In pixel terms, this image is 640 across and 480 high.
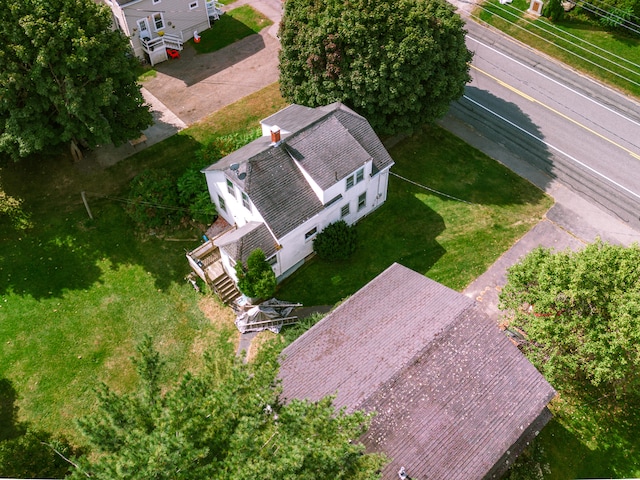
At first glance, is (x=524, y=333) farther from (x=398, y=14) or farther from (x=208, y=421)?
(x=398, y=14)

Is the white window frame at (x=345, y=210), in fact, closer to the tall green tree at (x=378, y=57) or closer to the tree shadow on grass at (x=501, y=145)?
the tall green tree at (x=378, y=57)

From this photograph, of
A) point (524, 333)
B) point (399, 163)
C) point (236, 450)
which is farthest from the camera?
point (399, 163)

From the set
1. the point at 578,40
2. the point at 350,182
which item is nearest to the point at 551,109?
the point at 578,40

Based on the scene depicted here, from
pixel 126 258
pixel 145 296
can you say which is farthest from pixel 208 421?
pixel 126 258

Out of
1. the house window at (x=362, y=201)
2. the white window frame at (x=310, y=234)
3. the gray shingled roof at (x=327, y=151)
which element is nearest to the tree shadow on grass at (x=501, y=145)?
the house window at (x=362, y=201)

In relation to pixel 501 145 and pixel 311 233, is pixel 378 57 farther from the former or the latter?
pixel 501 145

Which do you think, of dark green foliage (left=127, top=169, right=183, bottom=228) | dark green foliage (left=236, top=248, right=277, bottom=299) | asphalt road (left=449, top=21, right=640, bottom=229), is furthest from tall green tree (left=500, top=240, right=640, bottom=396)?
dark green foliage (left=127, top=169, right=183, bottom=228)
